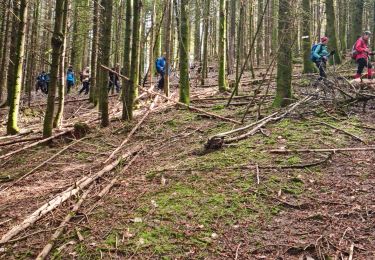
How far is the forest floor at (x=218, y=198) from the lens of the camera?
4.14 metres

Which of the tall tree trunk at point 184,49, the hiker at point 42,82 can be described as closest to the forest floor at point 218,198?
the tall tree trunk at point 184,49

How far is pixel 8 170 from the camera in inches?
315

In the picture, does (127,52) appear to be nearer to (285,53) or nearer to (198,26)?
(285,53)

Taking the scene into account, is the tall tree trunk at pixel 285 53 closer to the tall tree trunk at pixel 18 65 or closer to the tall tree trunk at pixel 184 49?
the tall tree trunk at pixel 184 49

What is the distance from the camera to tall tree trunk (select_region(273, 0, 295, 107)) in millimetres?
8383

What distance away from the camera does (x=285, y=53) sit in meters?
8.58

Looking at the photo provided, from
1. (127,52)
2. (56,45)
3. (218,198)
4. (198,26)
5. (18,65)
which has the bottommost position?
(218,198)

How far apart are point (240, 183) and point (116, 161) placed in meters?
2.66

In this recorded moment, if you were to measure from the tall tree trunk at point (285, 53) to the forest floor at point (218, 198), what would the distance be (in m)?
0.72

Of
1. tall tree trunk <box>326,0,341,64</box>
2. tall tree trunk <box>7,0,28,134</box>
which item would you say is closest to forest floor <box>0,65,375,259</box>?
tall tree trunk <box>7,0,28,134</box>

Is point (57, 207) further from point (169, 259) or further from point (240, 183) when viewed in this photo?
point (240, 183)

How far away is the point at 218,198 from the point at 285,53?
4.66 metres

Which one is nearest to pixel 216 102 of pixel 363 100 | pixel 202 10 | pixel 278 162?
pixel 363 100

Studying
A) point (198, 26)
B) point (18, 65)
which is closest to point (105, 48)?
point (18, 65)
